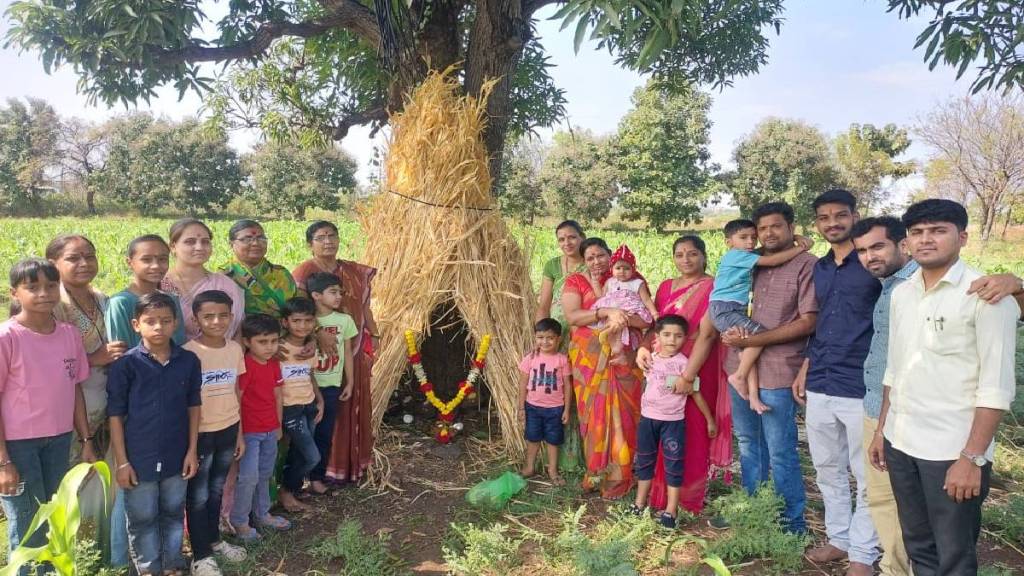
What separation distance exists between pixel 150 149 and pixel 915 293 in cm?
4233

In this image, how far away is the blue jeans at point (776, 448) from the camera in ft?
9.84

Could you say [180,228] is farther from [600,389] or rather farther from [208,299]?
[600,389]

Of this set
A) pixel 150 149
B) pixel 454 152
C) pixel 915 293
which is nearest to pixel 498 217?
pixel 454 152

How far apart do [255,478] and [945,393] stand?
306 cm

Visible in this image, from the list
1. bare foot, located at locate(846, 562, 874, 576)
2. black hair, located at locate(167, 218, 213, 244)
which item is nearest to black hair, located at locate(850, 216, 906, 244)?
bare foot, located at locate(846, 562, 874, 576)

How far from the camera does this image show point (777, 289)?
9.85 feet

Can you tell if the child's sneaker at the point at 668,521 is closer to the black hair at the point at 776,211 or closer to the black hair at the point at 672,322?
the black hair at the point at 672,322

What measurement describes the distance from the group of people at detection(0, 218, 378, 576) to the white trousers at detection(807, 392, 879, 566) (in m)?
2.60

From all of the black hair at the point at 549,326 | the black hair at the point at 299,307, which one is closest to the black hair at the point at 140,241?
the black hair at the point at 299,307

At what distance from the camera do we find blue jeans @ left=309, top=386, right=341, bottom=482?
11.8 feet

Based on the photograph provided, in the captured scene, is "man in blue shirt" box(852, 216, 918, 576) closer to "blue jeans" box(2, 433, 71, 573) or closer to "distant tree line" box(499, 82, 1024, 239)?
"blue jeans" box(2, 433, 71, 573)

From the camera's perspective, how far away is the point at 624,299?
3.51 meters

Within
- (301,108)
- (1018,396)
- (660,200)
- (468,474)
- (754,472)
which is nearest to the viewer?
(754,472)

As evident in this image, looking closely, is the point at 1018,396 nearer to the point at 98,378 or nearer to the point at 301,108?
the point at 98,378
